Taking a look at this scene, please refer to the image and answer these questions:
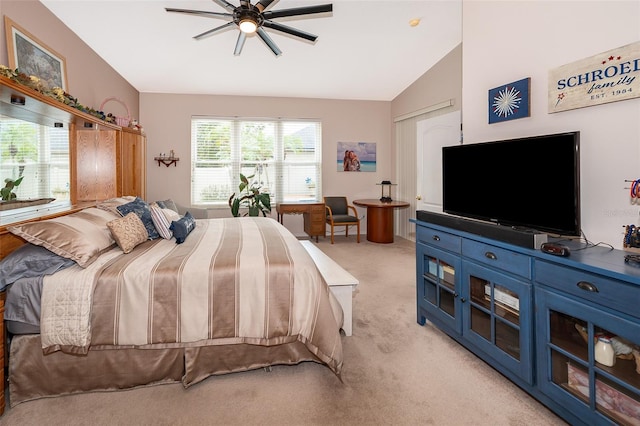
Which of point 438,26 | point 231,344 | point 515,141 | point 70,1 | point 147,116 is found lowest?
point 231,344

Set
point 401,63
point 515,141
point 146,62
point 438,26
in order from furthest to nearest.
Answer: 1. point 401,63
2. point 146,62
3. point 438,26
4. point 515,141

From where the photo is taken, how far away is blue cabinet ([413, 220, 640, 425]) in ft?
4.39

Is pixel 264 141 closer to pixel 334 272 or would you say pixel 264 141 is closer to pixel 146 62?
pixel 146 62

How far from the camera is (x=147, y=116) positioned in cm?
605

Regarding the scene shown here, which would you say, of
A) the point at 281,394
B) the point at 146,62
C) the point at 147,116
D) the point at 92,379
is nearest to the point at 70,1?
the point at 146,62

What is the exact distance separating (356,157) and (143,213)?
4.77m

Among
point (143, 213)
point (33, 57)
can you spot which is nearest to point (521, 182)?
point (143, 213)

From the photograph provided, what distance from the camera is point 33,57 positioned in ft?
9.85

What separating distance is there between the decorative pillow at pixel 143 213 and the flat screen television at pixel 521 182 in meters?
2.34

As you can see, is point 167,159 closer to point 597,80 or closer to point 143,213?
point 143,213

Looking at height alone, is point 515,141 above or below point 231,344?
above

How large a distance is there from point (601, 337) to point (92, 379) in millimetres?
2445

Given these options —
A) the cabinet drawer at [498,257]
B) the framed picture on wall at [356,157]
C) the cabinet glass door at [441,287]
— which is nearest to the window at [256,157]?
the framed picture on wall at [356,157]

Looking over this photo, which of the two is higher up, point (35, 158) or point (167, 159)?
point (167, 159)
